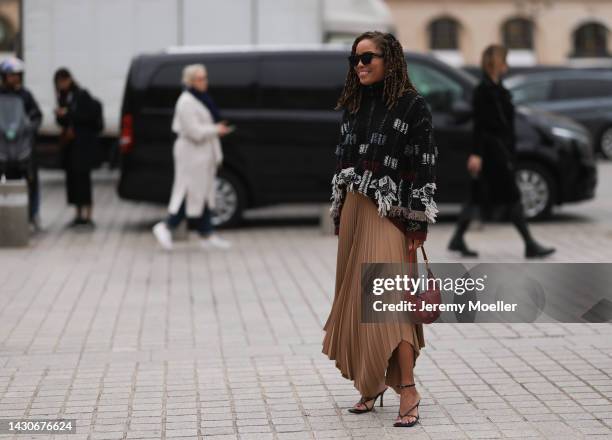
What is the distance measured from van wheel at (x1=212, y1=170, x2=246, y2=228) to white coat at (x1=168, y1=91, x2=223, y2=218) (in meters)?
1.34

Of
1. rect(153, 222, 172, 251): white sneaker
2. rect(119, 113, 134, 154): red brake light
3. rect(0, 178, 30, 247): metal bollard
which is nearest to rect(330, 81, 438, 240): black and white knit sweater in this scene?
rect(153, 222, 172, 251): white sneaker

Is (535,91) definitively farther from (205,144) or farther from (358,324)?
(358,324)

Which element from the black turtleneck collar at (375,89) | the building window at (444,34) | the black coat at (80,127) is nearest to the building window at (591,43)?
the building window at (444,34)

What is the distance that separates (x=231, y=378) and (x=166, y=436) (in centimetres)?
120

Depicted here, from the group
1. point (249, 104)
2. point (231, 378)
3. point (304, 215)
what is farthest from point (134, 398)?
point (304, 215)

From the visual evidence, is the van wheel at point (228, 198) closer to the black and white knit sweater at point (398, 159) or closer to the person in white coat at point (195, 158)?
the person in white coat at point (195, 158)

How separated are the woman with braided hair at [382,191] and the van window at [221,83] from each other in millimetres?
8054

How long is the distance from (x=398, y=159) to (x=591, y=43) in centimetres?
5426

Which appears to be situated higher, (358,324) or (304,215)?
(358,324)

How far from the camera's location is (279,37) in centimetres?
1762

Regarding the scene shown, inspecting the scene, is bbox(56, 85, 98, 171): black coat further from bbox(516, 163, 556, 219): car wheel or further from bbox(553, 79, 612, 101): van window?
bbox(553, 79, 612, 101): van window

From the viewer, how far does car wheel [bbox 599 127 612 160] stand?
2514cm

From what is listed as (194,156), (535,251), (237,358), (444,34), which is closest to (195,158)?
(194,156)

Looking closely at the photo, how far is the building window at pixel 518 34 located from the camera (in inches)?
2282
